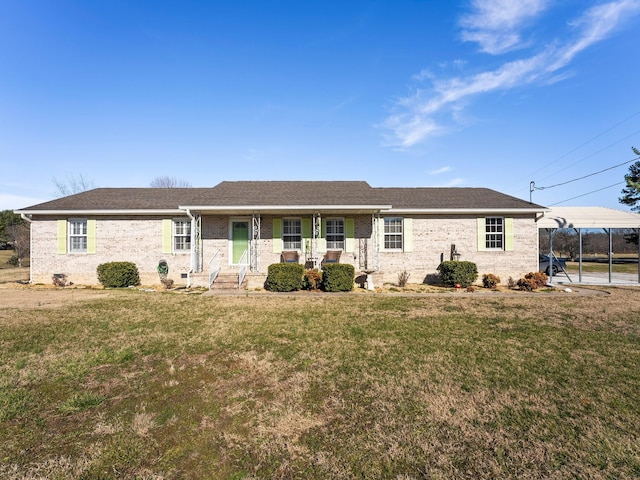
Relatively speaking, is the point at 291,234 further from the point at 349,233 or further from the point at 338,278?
the point at 338,278

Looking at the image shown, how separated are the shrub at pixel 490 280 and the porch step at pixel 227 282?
10349 mm

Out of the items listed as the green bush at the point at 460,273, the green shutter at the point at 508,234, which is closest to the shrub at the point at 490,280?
the green bush at the point at 460,273

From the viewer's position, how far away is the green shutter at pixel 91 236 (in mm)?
13867

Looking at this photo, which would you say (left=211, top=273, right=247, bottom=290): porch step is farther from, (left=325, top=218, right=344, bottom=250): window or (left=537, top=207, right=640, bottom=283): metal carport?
(left=537, top=207, right=640, bottom=283): metal carport

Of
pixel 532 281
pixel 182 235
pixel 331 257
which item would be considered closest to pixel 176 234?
pixel 182 235

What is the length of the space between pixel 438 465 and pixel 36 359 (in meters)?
6.05

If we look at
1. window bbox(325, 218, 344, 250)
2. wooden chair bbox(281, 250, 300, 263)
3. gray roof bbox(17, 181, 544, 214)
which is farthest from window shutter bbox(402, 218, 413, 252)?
wooden chair bbox(281, 250, 300, 263)

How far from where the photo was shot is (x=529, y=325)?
7047mm

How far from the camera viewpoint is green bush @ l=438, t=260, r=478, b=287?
42.0ft

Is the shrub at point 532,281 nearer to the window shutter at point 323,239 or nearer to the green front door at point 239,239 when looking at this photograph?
the window shutter at point 323,239

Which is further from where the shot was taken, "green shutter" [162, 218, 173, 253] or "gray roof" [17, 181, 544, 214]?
"green shutter" [162, 218, 173, 253]

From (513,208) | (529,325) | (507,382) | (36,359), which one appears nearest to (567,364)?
(507,382)

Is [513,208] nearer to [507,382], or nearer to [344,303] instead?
[344,303]

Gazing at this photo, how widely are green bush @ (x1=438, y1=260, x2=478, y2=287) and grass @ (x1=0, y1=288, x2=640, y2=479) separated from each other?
550 cm
